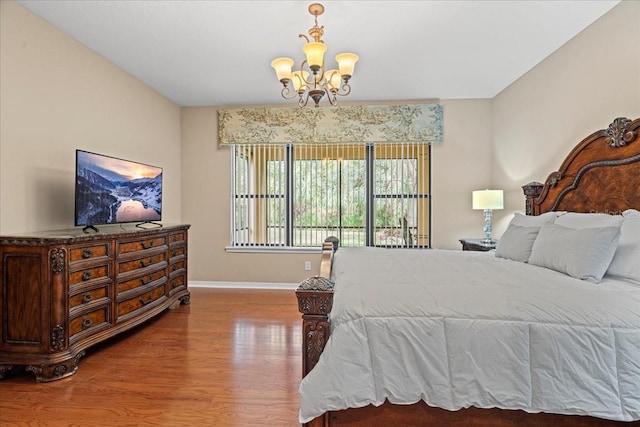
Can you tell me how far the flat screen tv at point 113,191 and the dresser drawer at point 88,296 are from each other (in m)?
0.53

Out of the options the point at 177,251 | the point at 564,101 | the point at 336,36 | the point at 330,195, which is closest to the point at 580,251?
the point at 564,101

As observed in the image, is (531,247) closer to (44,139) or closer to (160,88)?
(44,139)

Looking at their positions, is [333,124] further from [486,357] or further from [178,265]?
[486,357]

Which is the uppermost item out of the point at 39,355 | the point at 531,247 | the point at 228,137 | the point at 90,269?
the point at 228,137

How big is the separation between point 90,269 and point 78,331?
455 millimetres

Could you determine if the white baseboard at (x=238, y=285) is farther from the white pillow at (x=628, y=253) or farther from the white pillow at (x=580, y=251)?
the white pillow at (x=628, y=253)

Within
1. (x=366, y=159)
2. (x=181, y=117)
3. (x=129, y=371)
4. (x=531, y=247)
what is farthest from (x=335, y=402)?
(x=181, y=117)

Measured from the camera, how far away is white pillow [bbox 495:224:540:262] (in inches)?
102

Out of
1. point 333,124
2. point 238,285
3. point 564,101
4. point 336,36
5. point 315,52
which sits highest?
point 336,36

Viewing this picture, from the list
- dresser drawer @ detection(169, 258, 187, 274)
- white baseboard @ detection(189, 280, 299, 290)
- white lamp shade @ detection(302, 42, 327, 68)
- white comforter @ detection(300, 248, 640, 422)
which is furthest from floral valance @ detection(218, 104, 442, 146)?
white comforter @ detection(300, 248, 640, 422)

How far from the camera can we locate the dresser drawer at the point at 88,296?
244 cm

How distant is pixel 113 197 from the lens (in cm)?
307

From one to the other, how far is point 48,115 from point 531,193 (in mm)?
4503

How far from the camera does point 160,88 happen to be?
421 centimetres
